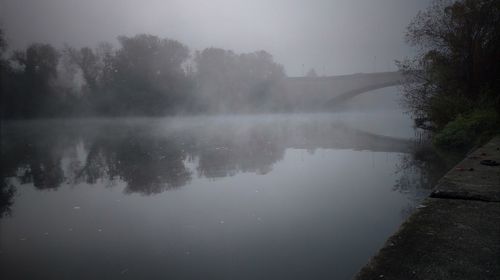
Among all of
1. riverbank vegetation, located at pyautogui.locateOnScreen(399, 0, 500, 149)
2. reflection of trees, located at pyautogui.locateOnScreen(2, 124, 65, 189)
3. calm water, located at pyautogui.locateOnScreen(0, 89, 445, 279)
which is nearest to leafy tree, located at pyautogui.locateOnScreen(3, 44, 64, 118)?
reflection of trees, located at pyautogui.locateOnScreen(2, 124, 65, 189)

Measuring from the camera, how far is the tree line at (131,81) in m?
37.8

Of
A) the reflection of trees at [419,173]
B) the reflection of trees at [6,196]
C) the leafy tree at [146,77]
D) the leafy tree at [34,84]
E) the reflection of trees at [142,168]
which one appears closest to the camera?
the reflection of trees at [6,196]

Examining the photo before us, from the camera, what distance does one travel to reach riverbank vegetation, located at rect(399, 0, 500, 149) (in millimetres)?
12570

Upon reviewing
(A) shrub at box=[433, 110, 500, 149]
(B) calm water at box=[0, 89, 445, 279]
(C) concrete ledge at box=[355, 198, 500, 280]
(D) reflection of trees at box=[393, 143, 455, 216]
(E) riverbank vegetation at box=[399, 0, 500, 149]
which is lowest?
(B) calm water at box=[0, 89, 445, 279]

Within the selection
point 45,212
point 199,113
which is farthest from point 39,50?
point 45,212

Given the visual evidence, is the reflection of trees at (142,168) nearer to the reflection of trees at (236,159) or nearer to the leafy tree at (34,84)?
the reflection of trees at (236,159)

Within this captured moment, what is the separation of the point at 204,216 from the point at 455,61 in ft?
45.6

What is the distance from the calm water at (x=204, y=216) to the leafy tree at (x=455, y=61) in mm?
5086

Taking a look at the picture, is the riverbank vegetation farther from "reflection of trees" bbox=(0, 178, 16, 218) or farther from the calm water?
"reflection of trees" bbox=(0, 178, 16, 218)

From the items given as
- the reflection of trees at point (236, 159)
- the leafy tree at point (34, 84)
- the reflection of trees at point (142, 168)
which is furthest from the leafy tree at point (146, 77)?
the reflection of trees at point (236, 159)

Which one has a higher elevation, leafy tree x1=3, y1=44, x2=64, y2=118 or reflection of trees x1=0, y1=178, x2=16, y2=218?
leafy tree x1=3, y1=44, x2=64, y2=118

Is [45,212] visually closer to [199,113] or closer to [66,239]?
[66,239]

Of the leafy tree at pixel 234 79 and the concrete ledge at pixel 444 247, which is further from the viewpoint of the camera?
the leafy tree at pixel 234 79

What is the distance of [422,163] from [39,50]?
4393 centimetres
